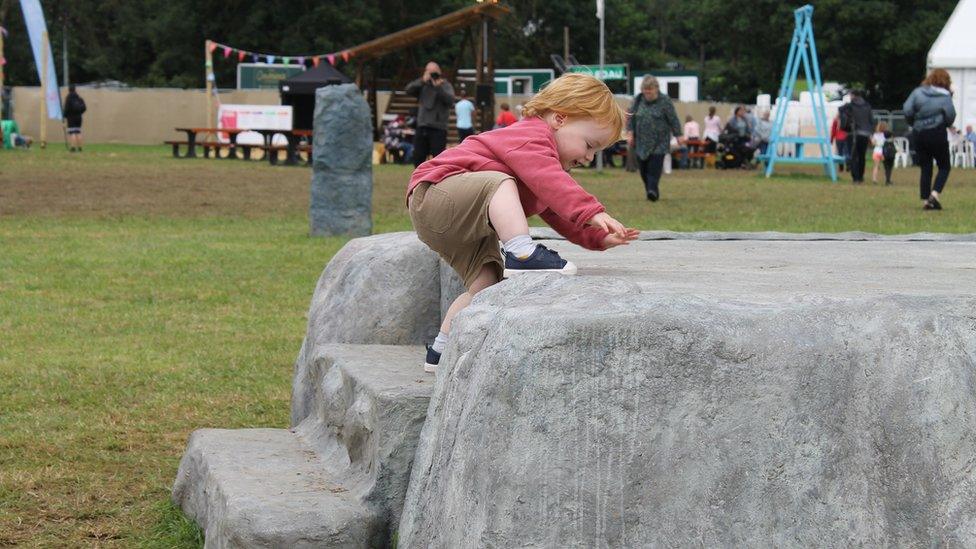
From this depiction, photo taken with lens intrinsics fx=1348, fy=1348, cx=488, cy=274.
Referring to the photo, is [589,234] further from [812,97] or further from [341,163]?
[812,97]

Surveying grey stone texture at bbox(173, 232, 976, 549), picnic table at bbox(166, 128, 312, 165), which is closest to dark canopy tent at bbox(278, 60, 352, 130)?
picnic table at bbox(166, 128, 312, 165)

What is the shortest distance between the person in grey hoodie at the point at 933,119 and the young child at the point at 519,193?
39.2ft

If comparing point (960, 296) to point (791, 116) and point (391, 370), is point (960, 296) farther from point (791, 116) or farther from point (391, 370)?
point (791, 116)

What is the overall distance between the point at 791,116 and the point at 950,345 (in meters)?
24.5

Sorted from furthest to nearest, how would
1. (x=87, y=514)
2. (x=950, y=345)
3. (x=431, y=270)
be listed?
(x=431, y=270)
(x=87, y=514)
(x=950, y=345)

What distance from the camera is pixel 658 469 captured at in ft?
8.67

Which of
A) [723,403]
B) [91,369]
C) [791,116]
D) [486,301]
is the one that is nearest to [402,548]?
[486,301]

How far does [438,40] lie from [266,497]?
172 ft

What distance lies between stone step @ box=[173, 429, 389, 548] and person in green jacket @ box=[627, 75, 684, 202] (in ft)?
39.7

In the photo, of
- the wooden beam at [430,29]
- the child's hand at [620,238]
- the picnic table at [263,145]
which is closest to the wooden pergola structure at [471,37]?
the wooden beam at [430,29]

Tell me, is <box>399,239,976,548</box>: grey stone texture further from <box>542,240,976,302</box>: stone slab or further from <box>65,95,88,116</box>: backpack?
<box>65,95,88,116</box>: backpack

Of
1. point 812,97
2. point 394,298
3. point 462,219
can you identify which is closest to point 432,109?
point 812,97

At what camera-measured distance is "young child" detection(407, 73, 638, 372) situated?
3.56 metres

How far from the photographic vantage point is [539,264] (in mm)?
3494
